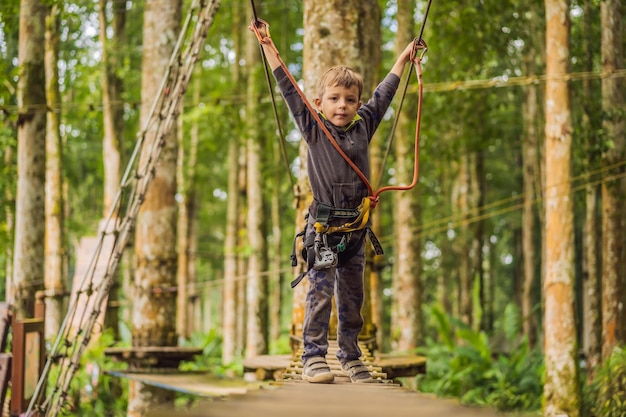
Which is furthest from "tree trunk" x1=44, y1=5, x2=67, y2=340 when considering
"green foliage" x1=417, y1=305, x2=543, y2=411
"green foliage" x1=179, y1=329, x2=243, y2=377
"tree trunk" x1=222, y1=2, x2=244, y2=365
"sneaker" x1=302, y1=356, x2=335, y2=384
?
"sneaker" x1=302, y1=356, x2=335, y2=384

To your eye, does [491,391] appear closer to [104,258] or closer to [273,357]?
[104,258]

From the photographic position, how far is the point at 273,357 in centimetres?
698

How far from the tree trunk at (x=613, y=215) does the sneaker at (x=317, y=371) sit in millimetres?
7181

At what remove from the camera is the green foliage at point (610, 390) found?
363 inches

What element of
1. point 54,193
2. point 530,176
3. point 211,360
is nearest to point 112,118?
point 54,193

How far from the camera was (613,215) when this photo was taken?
1088cm

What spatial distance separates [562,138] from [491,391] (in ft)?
16.8

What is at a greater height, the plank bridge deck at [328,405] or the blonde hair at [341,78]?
the blonde hair at [341,78]

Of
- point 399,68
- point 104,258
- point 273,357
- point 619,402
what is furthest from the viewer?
point 104,258

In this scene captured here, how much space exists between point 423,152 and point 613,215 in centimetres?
592

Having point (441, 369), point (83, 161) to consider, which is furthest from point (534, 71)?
point (83, 161)

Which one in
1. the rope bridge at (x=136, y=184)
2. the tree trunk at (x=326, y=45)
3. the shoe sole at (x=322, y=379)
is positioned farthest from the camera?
the rope bridge at (x=136, y=184)

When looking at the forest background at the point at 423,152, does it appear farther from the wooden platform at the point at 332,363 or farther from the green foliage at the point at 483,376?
the wooden platform at the point at 332,363

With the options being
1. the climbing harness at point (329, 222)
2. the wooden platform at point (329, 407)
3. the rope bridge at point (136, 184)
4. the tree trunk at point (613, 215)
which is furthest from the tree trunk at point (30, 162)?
the wooden platform at point (329, 407)
